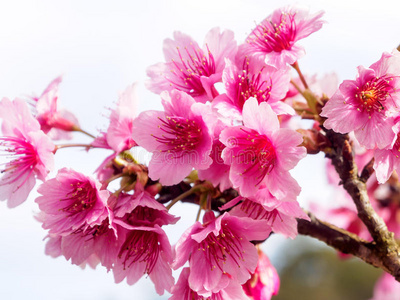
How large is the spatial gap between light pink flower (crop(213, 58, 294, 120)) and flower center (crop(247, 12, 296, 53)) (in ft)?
0.33

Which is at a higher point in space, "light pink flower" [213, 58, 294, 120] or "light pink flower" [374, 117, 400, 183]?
"light pink flower" [213, 58, 294, 120]

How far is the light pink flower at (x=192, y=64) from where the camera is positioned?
1.68m

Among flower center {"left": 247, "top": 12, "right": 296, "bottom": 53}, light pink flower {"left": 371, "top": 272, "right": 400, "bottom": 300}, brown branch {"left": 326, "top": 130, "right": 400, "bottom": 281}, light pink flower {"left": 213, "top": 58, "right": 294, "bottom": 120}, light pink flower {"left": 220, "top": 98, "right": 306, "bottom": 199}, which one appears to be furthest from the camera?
light pink flower {"left": 371, "top": 272, "right": 400, "bottom": 300}

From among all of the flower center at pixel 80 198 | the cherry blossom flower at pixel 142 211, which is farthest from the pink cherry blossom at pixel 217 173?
the flower center at pixel 80 198

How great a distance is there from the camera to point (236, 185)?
147cm

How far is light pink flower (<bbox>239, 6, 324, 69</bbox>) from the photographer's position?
1604 mm

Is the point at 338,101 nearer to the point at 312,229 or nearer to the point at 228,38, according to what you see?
the point at 228,38

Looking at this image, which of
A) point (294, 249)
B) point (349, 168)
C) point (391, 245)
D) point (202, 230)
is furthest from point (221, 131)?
point (294, 249)

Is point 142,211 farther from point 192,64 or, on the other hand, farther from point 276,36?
point 276,36

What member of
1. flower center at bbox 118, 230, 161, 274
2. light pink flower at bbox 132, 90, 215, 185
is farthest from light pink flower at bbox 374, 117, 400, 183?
flower center at bbox 118, 230, 161, 274

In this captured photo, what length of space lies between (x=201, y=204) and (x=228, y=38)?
60cm

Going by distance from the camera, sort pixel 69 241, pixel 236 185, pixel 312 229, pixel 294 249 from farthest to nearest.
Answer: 1. pixel 294 249
2. pixel 312 229
3. pixel 69 241
4. pixel 236 185

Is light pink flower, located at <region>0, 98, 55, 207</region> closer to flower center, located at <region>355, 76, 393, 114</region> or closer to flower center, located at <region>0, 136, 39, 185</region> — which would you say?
flower center, located at <region>0, 136, 39, 185</region>

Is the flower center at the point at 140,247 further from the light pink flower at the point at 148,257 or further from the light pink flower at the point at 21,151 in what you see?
the light pink flower at the point at 21,151
